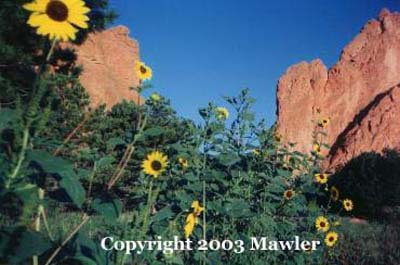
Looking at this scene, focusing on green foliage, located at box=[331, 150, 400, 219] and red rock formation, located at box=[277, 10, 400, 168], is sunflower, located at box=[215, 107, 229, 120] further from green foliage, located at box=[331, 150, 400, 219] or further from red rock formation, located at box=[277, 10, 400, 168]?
red rock formation, located at box=[277, 10, 400, 168]

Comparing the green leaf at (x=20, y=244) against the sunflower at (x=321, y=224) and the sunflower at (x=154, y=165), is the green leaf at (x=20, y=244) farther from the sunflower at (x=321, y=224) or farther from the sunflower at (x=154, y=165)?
the sunflower at (x=321, y=224)

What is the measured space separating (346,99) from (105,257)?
2395 inches

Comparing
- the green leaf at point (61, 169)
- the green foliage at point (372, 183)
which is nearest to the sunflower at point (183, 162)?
the green leaf at point (61, 169)

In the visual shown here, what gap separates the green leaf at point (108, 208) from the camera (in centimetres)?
181

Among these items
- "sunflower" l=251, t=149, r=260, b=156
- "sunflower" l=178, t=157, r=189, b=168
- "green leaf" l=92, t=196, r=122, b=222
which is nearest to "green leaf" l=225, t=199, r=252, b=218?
"sunflower" l=178, t=157, r=189, b=168

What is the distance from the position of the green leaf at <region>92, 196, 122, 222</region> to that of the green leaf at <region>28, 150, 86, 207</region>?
278 millimetres

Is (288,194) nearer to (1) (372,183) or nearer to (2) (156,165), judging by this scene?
(2) (156,165)

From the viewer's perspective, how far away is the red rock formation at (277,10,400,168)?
59500mm

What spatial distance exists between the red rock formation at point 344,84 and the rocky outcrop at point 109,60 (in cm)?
1809

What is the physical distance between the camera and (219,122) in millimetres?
3668

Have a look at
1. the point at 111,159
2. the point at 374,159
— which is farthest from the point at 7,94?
the point at 374,159

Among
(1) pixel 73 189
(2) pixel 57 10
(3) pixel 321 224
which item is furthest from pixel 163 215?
(3) pixel 321 224

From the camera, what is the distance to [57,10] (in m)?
1.51

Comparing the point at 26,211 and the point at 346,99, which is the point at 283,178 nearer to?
the point at 26,211
